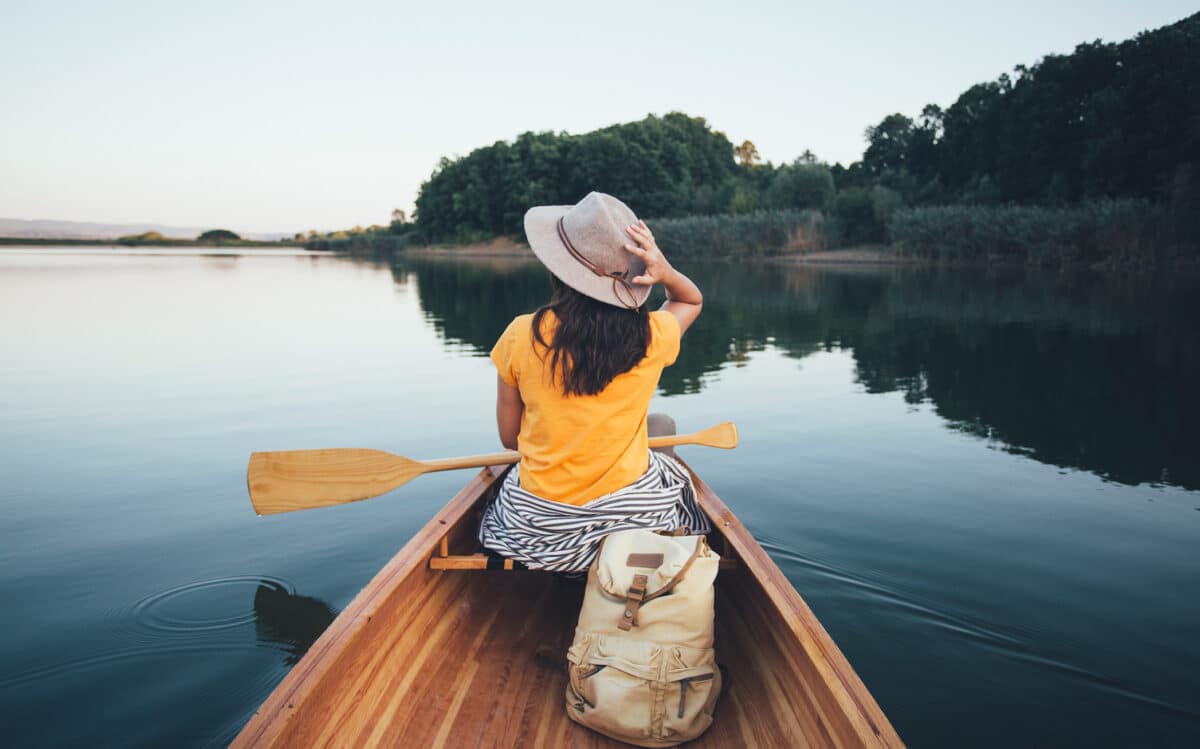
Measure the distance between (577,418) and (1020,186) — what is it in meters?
32.3

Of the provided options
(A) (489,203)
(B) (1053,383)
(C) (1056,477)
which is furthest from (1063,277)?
(A) (489,203)

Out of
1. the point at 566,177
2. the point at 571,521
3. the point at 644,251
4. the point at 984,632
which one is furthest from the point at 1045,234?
the point at 566,177

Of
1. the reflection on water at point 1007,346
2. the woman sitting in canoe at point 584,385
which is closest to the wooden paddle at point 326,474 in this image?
the woman sitting in canoe at point 584,385

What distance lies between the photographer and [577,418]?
2.13 meters

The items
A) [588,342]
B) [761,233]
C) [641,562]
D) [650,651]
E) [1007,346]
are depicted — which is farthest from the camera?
[761,233]

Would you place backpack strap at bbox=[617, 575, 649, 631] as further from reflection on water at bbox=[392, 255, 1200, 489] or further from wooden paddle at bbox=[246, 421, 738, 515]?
reflection on water at bbox=[392, 255, 1200, 489]

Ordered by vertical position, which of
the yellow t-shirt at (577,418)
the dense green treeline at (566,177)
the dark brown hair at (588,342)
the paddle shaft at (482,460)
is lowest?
the paddle shaft at (482,460)

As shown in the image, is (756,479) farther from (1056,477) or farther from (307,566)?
(307,566)

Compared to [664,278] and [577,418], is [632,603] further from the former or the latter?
[664,278]

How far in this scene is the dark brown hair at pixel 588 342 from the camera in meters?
2.04

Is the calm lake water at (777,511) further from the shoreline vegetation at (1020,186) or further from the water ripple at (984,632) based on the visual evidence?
the shoreline vegetation at (1020,186)

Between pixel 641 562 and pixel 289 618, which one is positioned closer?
pixel 641 562

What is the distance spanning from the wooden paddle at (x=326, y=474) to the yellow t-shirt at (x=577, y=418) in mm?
776

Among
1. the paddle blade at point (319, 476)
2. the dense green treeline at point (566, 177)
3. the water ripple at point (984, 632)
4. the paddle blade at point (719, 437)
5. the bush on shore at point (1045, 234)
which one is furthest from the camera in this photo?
the dense green treeline at point (566, 177)
